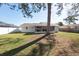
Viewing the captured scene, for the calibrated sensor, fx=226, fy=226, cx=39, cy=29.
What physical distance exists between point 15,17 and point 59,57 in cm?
86

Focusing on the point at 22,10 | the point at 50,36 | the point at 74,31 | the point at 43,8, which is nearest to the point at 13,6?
the point at 22,10

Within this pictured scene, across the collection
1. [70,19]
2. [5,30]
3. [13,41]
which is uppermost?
[70,19]

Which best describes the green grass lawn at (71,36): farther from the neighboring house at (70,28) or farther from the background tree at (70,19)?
the background tree at (70,19)

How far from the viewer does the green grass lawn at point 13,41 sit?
10.7 feet

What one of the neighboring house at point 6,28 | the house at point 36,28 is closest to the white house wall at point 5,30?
the neighboring house at point 6,28

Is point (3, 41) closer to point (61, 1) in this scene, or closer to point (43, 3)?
point (43, 3)

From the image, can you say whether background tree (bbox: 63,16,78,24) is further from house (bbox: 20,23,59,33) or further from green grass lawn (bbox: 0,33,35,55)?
green grass lawn (bbox: 0,33,35,55)

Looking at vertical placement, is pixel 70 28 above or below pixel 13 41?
above

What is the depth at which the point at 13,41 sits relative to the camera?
3.27 metres

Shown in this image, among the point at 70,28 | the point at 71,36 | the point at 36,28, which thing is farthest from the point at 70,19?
the point at 36,28

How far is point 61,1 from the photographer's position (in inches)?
128

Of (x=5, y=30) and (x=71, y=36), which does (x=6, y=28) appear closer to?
(x=5, y=30)

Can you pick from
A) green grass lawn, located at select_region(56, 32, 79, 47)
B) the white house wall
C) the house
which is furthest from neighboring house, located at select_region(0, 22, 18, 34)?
green grass lawn, located at select_region(56, 32, 79, 47)

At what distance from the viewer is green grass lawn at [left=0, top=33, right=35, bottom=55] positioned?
3.25 metres
